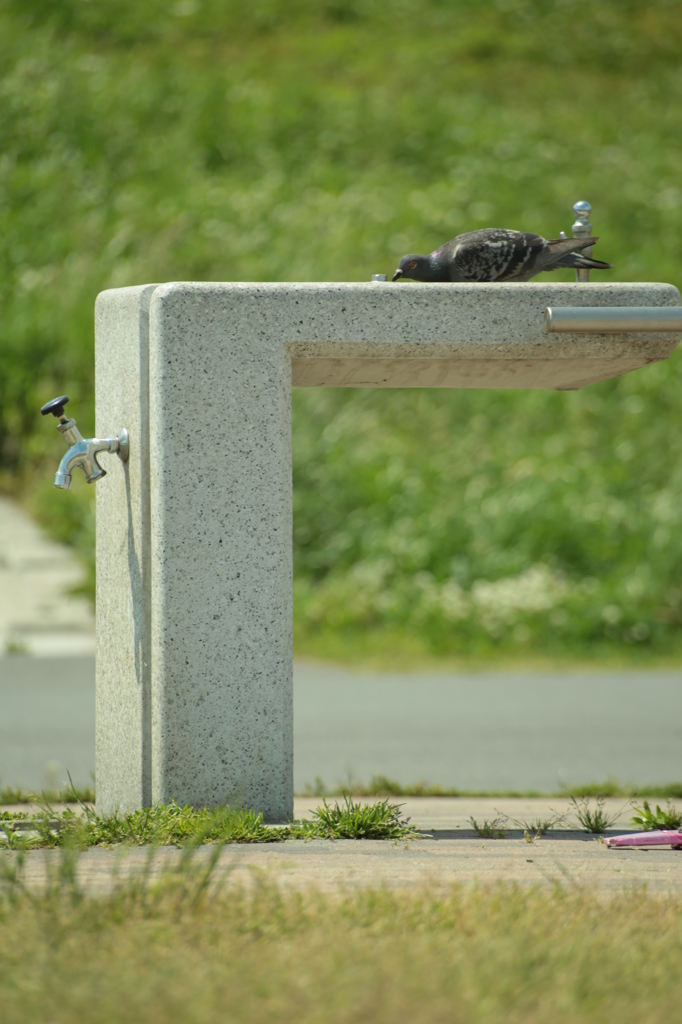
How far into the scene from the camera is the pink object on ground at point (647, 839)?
153 inches

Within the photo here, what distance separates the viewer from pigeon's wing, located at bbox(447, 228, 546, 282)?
4336 millimetres

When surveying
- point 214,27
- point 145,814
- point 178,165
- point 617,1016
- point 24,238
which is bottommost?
point 617,1016

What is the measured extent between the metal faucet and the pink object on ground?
217cm

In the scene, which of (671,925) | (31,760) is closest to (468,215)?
(31,760)

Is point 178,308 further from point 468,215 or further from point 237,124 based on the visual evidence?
point 237,124

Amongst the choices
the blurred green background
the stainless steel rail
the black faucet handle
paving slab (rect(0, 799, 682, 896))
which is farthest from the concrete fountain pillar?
the blurred green background

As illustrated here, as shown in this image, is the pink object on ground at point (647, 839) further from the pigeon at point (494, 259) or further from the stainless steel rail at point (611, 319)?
the pigeon at point (494, 259)

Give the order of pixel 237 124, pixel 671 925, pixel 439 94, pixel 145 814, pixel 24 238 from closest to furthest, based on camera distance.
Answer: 1. pixel 671 925
2. pixel 145 814
3. pixel 24 238
4. pixel 237 124
5. pixel 439 94

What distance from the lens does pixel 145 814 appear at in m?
3.80

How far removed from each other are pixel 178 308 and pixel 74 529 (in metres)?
8.49

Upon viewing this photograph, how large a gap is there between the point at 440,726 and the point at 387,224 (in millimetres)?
10604

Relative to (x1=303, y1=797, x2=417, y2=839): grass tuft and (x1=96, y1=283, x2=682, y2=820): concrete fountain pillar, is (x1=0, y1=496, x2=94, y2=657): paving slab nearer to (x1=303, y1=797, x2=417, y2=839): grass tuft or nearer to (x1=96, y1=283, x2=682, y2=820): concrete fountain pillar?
(x1=96, y1=283, x2=682, y2=820): concrete fountain pillar

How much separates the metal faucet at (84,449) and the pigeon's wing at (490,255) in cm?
139

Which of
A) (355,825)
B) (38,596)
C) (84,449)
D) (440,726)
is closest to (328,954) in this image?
(355,825)
